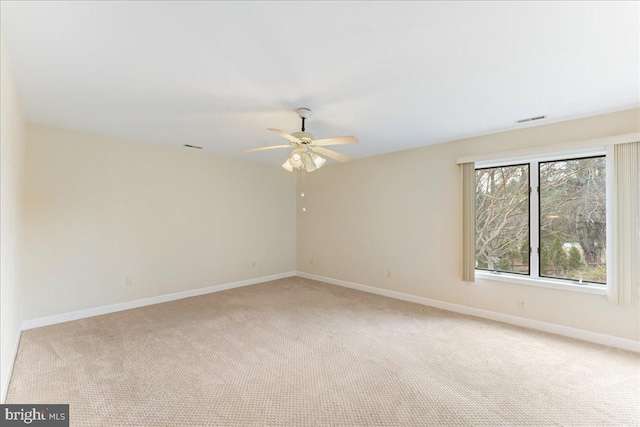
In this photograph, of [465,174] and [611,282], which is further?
[465,174]

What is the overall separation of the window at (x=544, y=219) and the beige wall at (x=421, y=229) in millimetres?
276

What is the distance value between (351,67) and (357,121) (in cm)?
117

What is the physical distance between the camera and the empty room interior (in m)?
1.79

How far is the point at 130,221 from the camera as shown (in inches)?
162

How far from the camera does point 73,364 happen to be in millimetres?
2465

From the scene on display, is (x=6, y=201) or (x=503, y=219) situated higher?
(x=6, y=201)

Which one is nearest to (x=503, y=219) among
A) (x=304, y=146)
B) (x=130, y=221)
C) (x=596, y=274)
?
(x=596, y=274)

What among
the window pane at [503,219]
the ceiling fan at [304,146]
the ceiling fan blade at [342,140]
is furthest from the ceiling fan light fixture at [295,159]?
the window pane at [503,219]

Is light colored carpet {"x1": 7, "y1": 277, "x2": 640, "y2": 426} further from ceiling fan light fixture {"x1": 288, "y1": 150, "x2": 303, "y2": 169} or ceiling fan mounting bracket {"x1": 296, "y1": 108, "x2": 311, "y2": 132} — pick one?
ceiling fan mounting bracket {"x1": 296, "y1": 108, "x2": 311, "y2": 132}

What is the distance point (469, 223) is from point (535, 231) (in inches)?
28.6

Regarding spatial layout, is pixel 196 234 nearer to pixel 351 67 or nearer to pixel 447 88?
pixel 351 67

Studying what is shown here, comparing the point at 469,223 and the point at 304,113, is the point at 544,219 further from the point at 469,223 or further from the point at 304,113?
the point at 304,113

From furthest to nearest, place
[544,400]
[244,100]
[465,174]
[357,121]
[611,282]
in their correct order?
[465,174]
[357,121]
[611,282]
[244,100]
[544,400]

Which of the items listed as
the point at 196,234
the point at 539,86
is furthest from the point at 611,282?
the point at 196,234
